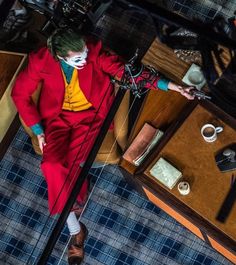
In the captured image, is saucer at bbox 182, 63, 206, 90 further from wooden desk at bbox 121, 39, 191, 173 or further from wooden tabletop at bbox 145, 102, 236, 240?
wooden tabletop at bbox 145, 102, 236, 240

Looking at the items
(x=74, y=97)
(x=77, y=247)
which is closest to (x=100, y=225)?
(x=77, y=247)

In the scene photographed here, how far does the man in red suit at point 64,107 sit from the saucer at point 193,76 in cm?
20

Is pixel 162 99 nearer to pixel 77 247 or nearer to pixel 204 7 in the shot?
pixel 204 7

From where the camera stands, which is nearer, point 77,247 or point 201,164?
point 201,164

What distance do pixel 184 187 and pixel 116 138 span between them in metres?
0.54

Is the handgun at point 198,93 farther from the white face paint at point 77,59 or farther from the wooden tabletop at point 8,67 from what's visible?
the wooden tabletop at point 8,67

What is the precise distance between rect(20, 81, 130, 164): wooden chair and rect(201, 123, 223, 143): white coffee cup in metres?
0.49

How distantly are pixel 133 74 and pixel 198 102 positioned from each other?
1.16ft

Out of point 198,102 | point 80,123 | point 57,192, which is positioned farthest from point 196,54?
point 57,192

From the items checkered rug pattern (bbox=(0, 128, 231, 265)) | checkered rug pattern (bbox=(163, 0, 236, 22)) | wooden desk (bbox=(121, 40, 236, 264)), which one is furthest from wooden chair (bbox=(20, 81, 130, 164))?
checkered rug pattern (bbox=(163, 0, 236, 22))

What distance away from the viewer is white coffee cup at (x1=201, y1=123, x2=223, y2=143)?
8.74ft

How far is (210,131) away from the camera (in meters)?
2.67

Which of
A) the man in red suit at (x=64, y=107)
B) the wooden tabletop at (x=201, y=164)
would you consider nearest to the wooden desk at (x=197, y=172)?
the wooden tabletop at (x=201, y=164)

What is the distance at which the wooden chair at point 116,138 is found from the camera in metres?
2.99
